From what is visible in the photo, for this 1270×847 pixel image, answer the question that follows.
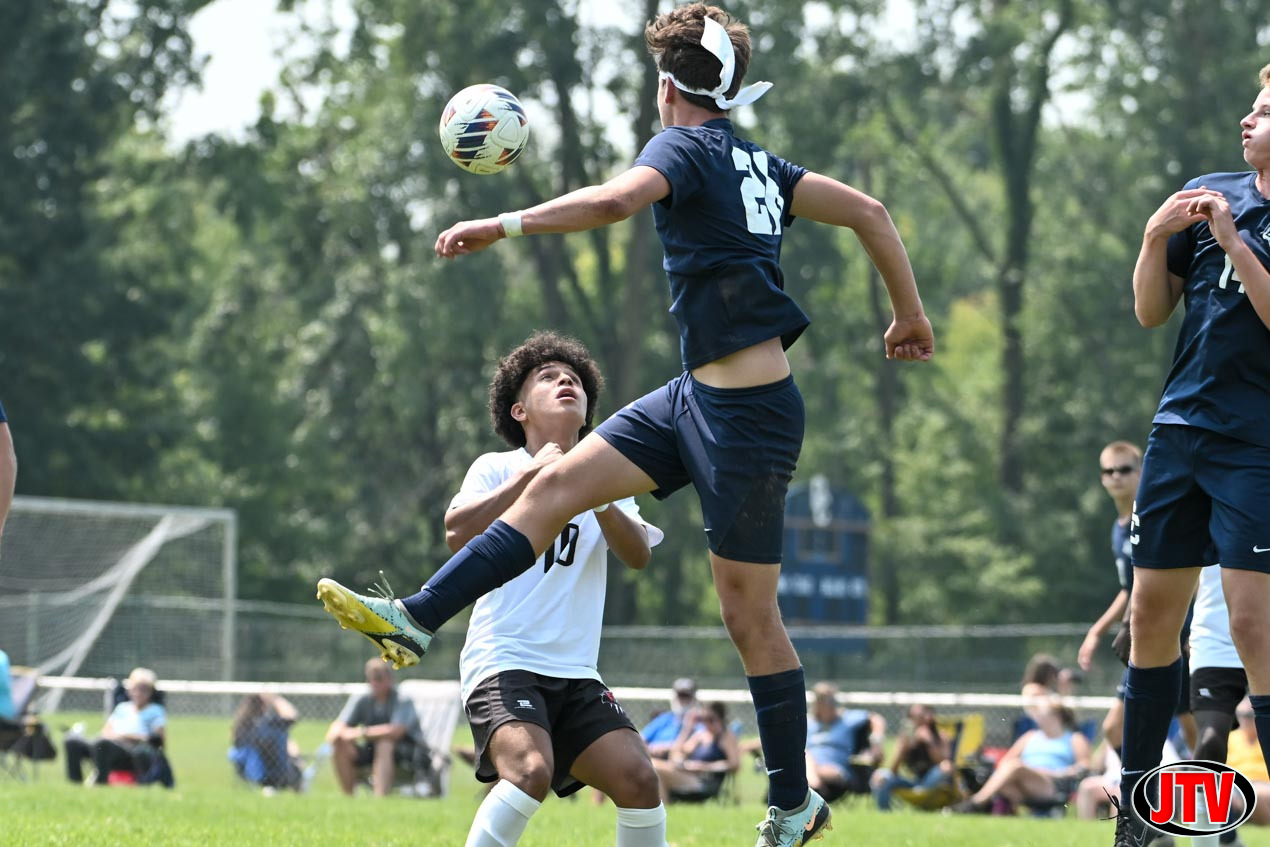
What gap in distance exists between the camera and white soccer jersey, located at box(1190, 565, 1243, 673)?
7.66m

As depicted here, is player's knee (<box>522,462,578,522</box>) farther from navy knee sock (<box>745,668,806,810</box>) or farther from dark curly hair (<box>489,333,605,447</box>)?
dark curly hair (<box>489,333,605,447</box>)

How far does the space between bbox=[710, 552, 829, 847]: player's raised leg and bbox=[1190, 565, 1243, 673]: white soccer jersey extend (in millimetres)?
3061

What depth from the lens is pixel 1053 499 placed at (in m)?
43.7

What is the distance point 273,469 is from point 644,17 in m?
14.8

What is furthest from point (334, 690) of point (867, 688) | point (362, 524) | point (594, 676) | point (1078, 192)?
point (1078, 192)

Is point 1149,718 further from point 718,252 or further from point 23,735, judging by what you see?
point 23,735

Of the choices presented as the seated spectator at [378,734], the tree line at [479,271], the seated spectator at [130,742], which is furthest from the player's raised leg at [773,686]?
the tree line at [479,271]

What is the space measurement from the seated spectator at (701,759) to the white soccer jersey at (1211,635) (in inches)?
329

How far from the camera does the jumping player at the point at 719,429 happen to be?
5.09 metres

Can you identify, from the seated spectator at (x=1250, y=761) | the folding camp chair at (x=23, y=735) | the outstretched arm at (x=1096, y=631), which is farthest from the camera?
the folding camp chair at (x=23, y=735)

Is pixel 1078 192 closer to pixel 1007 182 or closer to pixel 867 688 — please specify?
pixel 1007 182

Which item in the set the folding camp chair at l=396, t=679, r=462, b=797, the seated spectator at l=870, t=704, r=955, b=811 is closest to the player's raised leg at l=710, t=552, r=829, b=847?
the seated spectator at l=870, t=704, r=955, b=811

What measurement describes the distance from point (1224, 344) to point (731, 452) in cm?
161

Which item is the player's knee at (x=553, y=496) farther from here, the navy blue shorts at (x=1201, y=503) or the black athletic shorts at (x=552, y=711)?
the navy blue shorts at (x=1201, y=503)
